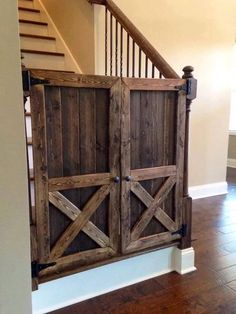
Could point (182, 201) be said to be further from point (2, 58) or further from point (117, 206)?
point (2, 58)

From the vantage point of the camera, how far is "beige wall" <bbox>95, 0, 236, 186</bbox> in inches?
141

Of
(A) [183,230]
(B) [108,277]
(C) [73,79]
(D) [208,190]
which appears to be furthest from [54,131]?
(D) [208,190]

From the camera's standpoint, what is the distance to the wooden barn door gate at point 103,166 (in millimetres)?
1812

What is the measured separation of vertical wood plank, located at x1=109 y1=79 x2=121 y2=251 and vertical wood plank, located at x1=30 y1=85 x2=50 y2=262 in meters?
0.43

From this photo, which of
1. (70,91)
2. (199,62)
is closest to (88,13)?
(199,62)

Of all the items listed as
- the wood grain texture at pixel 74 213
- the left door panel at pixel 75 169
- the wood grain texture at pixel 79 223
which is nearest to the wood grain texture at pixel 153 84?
the left door panel at pixel 75 169

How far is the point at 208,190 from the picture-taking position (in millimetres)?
4297

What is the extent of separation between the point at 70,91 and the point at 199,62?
103 inches

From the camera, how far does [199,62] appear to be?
394 centimetres

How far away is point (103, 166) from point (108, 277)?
0.78 m

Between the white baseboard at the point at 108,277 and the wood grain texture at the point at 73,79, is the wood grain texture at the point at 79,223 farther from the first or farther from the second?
the wood grain texture at the point at 73,79

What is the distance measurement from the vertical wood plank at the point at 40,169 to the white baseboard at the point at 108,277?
28 cm

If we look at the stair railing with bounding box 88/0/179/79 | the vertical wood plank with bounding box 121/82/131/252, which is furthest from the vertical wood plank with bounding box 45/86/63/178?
the stair railing with bounding box 88/0/179/79

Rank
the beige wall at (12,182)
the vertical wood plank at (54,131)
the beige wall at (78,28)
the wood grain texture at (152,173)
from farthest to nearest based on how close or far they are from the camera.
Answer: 1. the beige wall at (78,28)
2. the wood grain texture at (152,173)
3. the vertical wood plank at (54,131)
4. the beige wall at (12,182)
